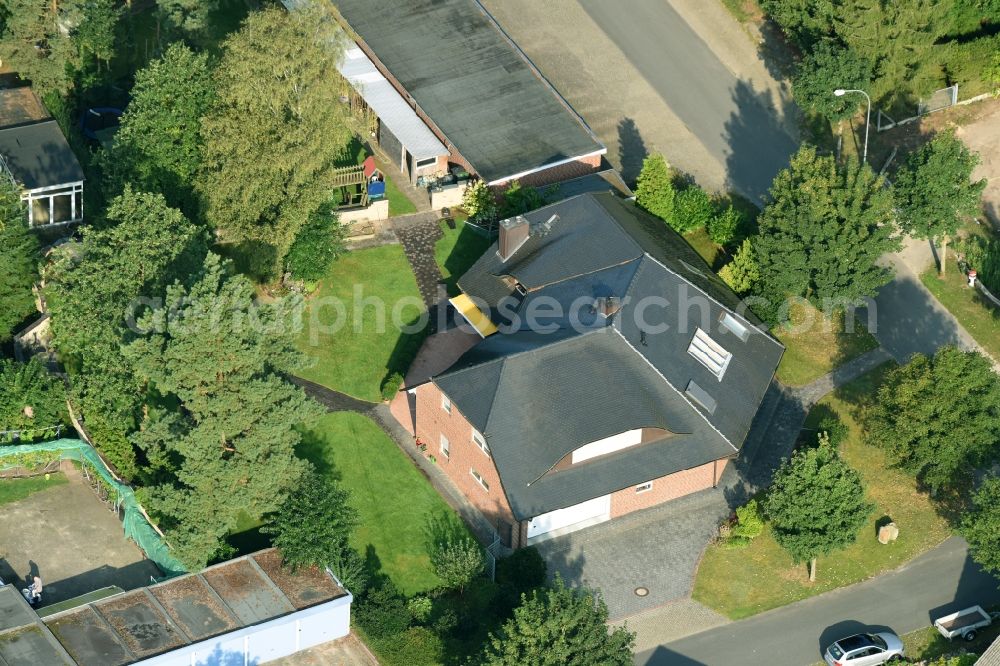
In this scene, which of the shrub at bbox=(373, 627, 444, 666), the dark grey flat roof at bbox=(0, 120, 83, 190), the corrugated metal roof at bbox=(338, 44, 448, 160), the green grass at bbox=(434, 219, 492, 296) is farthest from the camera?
the corrugated metal roof at bbox=(338, 44, 448, 160)

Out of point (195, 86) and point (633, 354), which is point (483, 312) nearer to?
point (633, 354)

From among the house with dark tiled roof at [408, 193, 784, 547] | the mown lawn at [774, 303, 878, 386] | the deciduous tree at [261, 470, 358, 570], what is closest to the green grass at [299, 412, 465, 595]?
the house with dark tiled roof at [408, 193, 784, 547]

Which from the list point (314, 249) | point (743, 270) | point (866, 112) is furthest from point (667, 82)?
point (314, 249)

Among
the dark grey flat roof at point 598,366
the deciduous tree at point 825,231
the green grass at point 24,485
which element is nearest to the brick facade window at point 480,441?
the dark grey flat roof at point 598,366

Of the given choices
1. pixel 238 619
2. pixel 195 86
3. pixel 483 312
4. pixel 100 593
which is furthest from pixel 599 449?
pixel 195 86

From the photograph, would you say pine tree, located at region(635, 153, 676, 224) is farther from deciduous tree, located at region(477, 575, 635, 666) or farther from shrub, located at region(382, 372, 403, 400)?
deciduous tree, located at region(477, 575, 635, 666)
